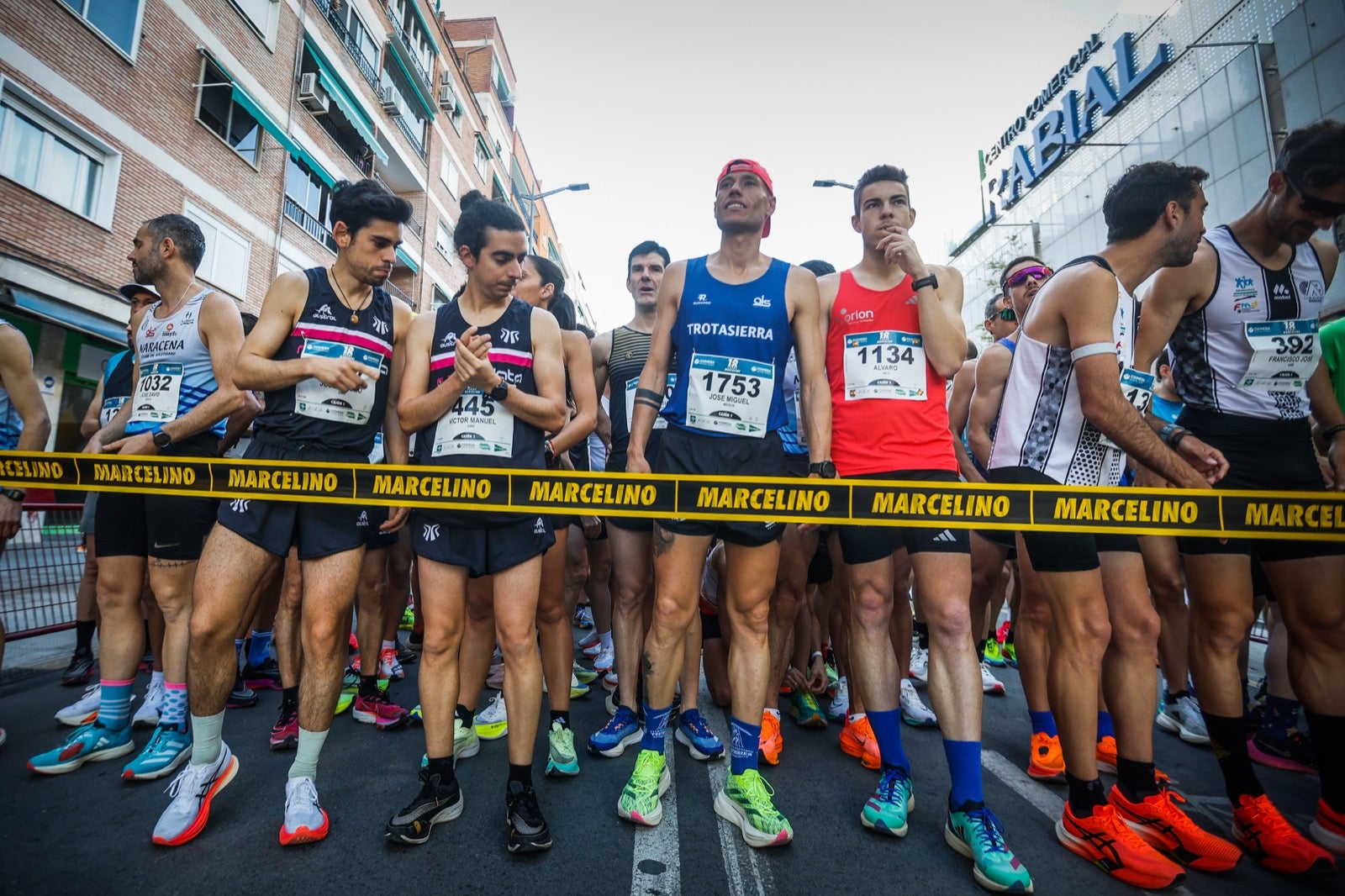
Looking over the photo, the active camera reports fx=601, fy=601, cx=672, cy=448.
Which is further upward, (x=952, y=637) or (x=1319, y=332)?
(x=1319, y=332)

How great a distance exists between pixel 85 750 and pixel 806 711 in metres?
3.50

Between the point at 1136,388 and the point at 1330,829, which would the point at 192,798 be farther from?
the point at 1330,829

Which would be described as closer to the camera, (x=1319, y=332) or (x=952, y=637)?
(x=952, y=637)

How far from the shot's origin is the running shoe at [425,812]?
2076mm

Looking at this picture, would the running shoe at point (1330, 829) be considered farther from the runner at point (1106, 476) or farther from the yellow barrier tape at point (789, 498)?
the yellow barrier tape at point (789, 498)

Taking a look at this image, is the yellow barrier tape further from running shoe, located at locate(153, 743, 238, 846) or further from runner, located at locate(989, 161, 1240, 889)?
running shoe, located at locate(153, 743, 238, 846)

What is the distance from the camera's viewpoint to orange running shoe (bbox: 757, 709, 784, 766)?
9.39 feet

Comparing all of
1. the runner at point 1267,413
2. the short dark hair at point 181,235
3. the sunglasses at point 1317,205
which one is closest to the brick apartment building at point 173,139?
the short dark hair at point 181,235

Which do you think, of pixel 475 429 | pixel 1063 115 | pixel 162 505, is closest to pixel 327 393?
pixel 475 429

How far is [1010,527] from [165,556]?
3.54 metres

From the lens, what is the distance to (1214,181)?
1566 cm

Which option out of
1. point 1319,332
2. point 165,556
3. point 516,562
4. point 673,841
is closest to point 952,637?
point 673,841

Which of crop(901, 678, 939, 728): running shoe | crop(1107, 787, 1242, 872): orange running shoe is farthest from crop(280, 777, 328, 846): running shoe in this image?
crop(901, 678, 939, 728): running shoe

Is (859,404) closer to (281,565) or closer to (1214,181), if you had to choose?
Result: (281,565)
